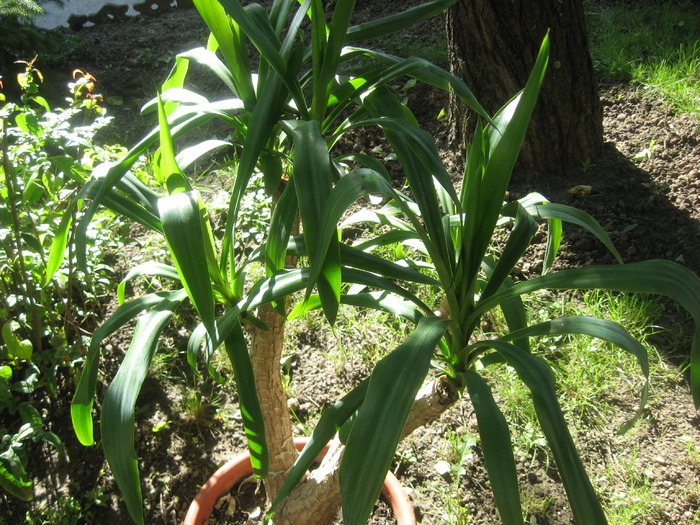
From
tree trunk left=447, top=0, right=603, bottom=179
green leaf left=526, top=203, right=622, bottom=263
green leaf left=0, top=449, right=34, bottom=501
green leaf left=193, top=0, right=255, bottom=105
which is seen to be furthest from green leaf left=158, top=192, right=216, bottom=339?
tree trunk left=447, top=0, right=603, bottom=179

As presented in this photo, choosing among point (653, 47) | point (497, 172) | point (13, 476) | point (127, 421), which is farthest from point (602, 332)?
point (653, 47)

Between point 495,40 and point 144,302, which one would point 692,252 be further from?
point 144,302

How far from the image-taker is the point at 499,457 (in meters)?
0.88

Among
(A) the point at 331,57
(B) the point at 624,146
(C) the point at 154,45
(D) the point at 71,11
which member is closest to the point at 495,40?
(B) the point at 624,146

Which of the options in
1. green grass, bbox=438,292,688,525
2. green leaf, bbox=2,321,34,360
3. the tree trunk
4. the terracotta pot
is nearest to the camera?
the terracotta pot

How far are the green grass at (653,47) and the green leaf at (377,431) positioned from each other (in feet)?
8.11

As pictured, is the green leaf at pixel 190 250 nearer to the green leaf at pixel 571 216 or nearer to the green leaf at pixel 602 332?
the green leaf at pixel 602 332

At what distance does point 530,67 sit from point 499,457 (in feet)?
6.10

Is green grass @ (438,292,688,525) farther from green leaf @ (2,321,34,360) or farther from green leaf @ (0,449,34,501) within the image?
green leaf @ (2,321,34,360)

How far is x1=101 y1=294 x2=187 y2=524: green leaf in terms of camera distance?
867mm

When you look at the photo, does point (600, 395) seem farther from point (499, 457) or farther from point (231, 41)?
point (231, 41)

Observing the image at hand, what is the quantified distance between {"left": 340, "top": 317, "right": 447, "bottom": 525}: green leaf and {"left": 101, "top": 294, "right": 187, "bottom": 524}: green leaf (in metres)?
0.34

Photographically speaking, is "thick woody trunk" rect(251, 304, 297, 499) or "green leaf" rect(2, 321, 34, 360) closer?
Answer: "thick woody trunk" rect(251, 304, 297, 499)

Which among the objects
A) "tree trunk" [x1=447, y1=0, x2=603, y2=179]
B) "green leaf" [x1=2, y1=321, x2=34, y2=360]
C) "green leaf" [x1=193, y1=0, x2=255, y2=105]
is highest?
"tree trunk" [x1=447, y1=0, x2=603, y2=179]
